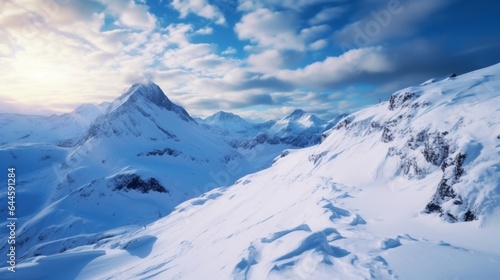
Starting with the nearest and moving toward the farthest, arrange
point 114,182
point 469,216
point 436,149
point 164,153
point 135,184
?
point 469,216, point 436,149, point 114,182, point 135,184, point 164,153

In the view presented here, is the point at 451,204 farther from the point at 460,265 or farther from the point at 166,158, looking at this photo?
the point at 166,158

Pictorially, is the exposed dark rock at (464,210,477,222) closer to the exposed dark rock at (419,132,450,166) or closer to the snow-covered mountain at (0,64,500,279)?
the snow-covered mountain at (0,64,500,279)

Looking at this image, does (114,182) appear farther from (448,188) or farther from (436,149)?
(448,188)

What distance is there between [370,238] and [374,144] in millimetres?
22558

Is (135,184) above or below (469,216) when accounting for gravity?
above

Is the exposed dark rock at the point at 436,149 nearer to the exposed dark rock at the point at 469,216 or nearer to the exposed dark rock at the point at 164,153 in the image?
the exposed dark rock at the point at 469,216

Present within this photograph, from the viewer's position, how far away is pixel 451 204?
1461cm

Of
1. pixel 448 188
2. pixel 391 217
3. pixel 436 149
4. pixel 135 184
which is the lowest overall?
pixel 391 217

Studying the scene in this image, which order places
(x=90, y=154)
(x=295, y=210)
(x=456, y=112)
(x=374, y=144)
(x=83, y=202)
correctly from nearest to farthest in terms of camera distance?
(x=456, y=112), (x=295, y=210), (x=374, y=144), (x=83, y=202), (x=90, y=154)

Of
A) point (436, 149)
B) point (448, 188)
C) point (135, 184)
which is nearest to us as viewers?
point (448, 188)

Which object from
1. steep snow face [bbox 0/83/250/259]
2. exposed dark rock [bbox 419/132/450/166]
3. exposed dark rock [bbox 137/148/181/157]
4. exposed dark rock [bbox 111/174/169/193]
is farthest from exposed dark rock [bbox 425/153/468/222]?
exposed dark rock [bbox 137/148/181/157]

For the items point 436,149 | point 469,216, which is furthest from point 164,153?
point 469,216

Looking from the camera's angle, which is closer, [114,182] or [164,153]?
[114,182]

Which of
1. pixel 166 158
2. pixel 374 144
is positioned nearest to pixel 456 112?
pixel 374 144
